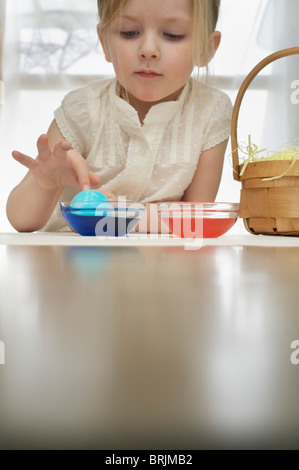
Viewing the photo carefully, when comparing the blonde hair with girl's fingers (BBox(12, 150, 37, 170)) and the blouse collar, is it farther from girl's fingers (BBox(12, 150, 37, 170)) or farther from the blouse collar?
girl's fingers (BBox(12, 150, 37, 170))

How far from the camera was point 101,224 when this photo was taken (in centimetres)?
56

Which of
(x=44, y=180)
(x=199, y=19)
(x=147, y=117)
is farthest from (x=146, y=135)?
(x=44, y=180)

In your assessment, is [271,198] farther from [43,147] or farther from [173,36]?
[173,36]

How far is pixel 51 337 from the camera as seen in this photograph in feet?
0.97

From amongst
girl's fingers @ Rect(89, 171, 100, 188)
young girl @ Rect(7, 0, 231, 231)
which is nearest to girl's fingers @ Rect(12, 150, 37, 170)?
girl's fingers @ Rect(89, 171, 100, 188)

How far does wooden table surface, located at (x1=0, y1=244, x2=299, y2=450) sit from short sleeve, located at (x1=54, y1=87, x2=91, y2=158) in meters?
0.79

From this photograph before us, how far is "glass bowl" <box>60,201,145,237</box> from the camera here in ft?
1.80

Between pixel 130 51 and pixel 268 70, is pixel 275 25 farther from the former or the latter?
pixel 130 51

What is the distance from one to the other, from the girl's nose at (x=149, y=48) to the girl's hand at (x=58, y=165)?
32 centimetres

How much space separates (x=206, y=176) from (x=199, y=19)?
0.35 meters

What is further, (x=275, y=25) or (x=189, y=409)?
(x=275, y=25)

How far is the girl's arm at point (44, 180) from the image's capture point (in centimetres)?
70
